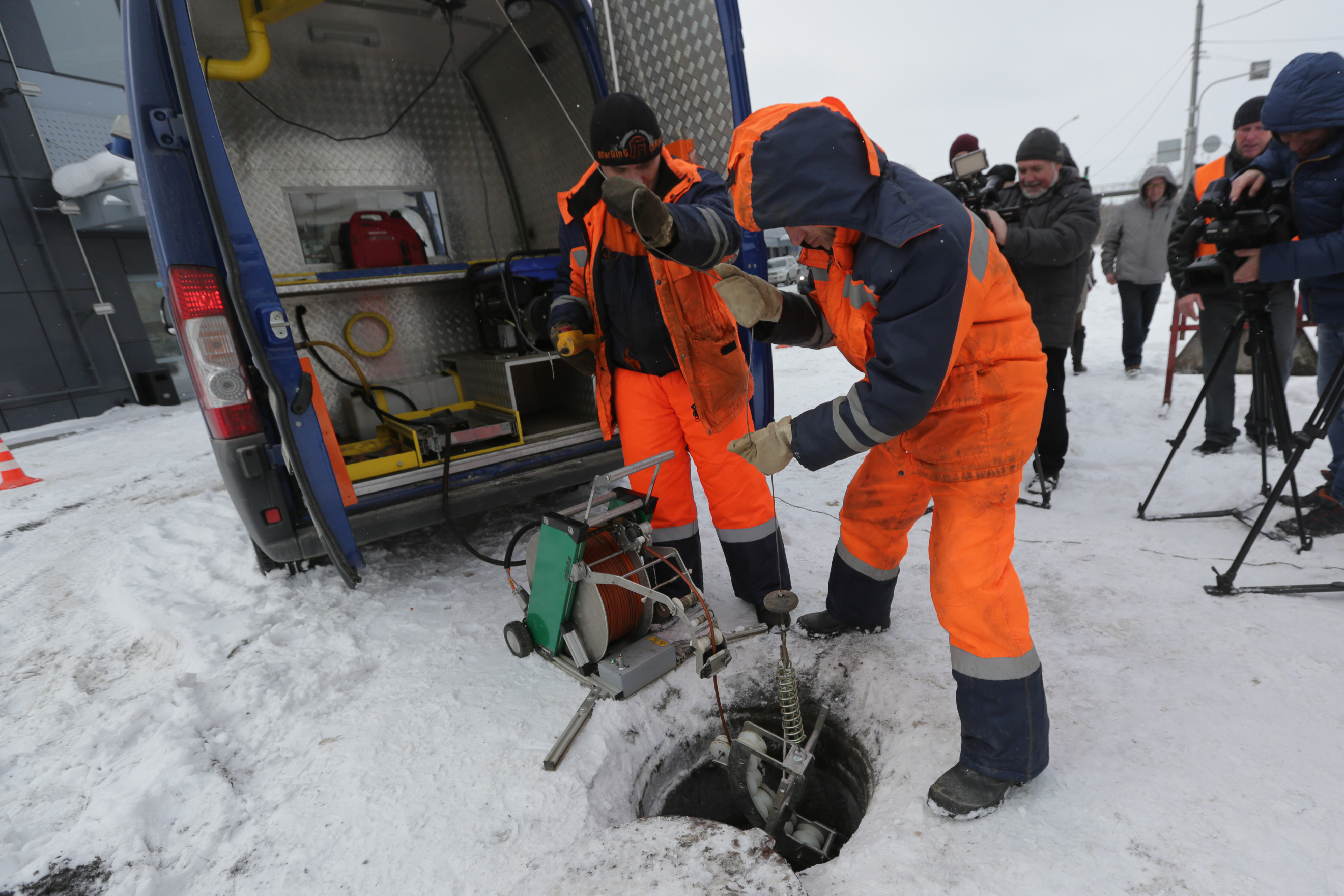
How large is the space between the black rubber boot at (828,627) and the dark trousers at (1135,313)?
525 centimetres

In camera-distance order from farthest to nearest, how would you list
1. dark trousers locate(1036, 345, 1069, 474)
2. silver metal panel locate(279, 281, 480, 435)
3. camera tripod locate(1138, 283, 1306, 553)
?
silver metal panel locate(279, 281, 480, 435) → dark trousers locate(1036, 345, 1069, 474) → camera tripod locate(1138, 283, 1306, 553)

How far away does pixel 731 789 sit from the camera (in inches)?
81.4

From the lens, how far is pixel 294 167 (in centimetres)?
432

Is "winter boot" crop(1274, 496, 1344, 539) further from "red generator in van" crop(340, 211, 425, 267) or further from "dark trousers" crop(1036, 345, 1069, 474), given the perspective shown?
"red generator in van" crop(340, 211, 425, 267)

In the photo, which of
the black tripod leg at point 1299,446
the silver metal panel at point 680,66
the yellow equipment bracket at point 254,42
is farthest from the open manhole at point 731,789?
the yellow equipment bracket at point 254,42

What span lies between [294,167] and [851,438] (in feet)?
14.8

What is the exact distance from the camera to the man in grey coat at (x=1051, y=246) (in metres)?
3.31

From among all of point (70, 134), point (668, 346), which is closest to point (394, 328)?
point (668, 346)

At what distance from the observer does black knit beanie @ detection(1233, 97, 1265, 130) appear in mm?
3359

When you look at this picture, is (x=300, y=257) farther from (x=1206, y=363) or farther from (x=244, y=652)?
(x=1206, y=363)

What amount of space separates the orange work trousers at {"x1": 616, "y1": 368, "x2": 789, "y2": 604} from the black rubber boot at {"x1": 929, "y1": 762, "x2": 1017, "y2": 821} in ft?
3.20

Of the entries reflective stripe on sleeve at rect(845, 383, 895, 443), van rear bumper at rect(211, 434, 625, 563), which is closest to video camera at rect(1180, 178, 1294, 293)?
reflective stripe on sleeve at rect(845, 383, 895, 443)

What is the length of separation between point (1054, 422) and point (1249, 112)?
1932 mm

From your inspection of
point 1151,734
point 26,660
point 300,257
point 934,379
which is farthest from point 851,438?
point 300,257
